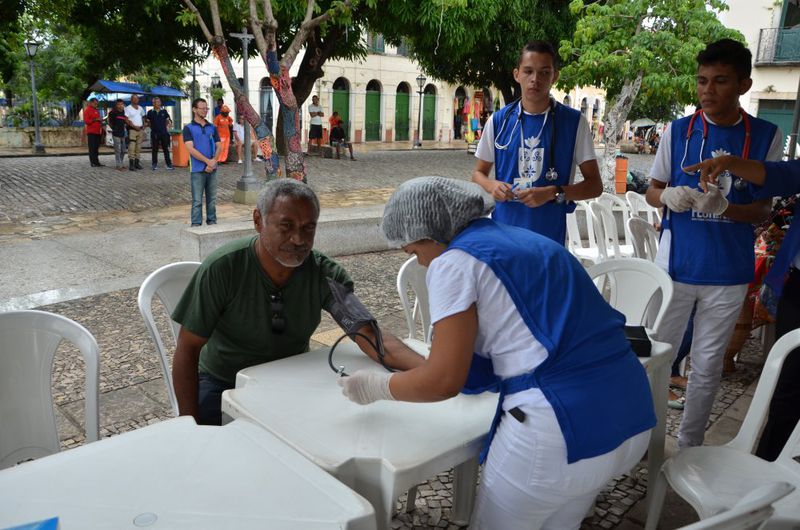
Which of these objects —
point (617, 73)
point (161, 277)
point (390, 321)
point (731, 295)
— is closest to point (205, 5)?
point (617, 73)

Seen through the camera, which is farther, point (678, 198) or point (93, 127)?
point (93, 127)

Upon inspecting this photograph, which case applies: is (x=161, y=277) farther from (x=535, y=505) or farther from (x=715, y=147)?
(x=715, y=147)

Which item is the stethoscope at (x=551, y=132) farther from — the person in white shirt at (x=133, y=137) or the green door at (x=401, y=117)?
the green door at (x=401, y=117)

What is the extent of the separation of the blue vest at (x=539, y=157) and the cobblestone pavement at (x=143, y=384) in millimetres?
1266

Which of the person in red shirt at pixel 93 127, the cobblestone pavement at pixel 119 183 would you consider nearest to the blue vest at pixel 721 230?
the cobblestone pavement at pixel 119 183

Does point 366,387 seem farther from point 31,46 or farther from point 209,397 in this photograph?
point 31,46

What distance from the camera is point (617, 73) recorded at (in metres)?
10.4

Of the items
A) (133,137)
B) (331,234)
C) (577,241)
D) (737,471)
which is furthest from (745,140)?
(133,137)

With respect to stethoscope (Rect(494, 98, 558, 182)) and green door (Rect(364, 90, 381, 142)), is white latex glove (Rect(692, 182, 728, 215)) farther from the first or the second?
green door (Rect(364, 90, 381, 142))

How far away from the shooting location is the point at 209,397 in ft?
8.24

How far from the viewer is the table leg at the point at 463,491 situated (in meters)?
2.33

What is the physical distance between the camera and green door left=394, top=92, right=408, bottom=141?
109 feet

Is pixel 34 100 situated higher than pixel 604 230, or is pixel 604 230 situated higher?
pixel 34 100

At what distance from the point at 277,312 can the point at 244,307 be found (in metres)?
0.12
